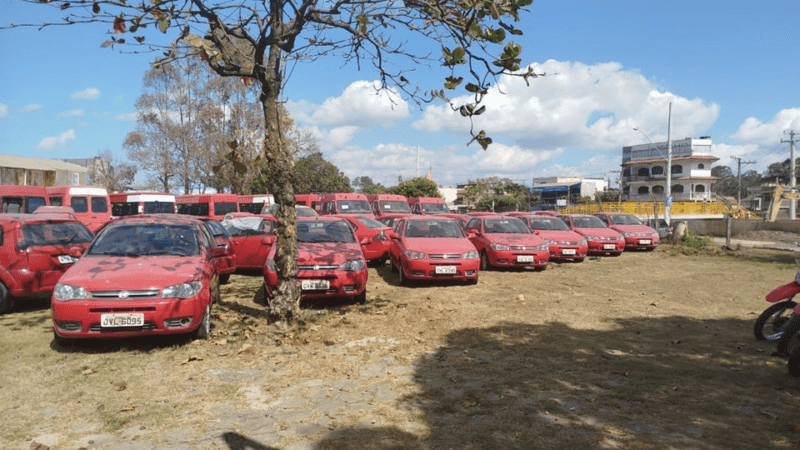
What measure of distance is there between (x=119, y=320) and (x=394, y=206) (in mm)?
16313

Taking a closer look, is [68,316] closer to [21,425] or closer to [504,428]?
[21,425]

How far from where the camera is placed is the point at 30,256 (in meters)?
7.80

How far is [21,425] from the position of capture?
13.4 feet

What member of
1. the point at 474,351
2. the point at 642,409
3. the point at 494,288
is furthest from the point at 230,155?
the point at 494,288

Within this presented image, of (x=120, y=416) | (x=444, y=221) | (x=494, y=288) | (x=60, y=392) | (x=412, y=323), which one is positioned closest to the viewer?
(x=120, y=416)

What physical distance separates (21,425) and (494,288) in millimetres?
8055

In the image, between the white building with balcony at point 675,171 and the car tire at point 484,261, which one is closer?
the car tire at point 484,261

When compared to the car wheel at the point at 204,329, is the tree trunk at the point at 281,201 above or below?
above

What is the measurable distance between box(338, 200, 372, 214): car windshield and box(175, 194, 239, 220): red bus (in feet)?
21.5

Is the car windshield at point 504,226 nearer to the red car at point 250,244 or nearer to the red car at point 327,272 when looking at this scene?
the red car at point 250,244

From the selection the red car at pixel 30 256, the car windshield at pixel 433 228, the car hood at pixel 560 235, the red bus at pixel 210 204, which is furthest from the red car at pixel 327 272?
the red bus at pixel 210 204

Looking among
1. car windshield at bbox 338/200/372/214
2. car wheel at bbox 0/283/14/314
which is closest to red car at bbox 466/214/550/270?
car windshield at bbox 338/200/372/214

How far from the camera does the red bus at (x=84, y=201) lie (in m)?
19.6

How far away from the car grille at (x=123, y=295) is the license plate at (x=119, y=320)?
0.19 metres
